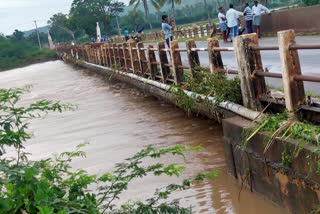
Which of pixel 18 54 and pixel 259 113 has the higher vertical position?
pixel 18 54

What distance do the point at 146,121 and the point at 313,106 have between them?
6214 millimetres

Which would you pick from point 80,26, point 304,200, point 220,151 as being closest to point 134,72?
point 220,151

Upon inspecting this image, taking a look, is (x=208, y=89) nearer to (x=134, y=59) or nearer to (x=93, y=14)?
(x=134, y=59)

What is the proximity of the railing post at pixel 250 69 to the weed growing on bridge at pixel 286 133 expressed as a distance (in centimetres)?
106

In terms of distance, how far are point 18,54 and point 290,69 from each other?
2700 inches

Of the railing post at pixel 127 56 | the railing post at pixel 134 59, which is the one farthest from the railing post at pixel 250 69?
the railing post at pixel 127 56

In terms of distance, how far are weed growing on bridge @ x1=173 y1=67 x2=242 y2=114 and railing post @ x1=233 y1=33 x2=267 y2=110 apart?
1.33 feet

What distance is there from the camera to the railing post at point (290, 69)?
5.29m

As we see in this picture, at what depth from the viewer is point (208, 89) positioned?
333 inches

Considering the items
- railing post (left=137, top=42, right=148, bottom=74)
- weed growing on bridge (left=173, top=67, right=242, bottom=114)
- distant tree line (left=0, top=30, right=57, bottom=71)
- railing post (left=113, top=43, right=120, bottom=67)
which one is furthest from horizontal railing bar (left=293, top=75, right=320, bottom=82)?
distant tree line (left=0, top=30, right=57, bottom=71)

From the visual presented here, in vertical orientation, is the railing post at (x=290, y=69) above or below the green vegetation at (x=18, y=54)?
below

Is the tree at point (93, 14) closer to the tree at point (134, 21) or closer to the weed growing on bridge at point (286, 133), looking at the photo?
the tree at point (134, 21)

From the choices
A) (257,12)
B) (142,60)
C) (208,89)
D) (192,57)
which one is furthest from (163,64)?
(257,12)

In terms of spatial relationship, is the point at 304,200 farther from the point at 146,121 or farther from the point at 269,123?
the point at 146,121
